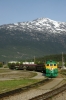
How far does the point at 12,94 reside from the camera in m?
25.4

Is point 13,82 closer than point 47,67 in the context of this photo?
Yes

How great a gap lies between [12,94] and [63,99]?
5.24 m

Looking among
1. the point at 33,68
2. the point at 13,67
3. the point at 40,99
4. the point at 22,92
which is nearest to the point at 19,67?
the point at 13,67

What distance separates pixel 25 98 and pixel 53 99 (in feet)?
8.66

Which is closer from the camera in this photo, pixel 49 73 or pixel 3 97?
pixel 3 97

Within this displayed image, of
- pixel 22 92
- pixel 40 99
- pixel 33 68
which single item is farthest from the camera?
pixel 33 68

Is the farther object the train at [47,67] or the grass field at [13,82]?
the train at [47,67]

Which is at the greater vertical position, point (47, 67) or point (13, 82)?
point (47, 67)

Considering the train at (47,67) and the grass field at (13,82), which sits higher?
the train at (47,67)

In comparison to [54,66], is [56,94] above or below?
below

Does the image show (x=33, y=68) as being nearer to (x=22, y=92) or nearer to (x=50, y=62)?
(x=50, y=62)

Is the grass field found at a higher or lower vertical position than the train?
lower

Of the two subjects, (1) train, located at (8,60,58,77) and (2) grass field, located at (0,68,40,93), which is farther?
(1) train, located at (8,60,58,77)

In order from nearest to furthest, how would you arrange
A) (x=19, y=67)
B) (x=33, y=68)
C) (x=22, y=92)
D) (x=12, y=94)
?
(x=12, y=94), (x=22, y=92), (x=33, y=68), (x=19, y=67)
